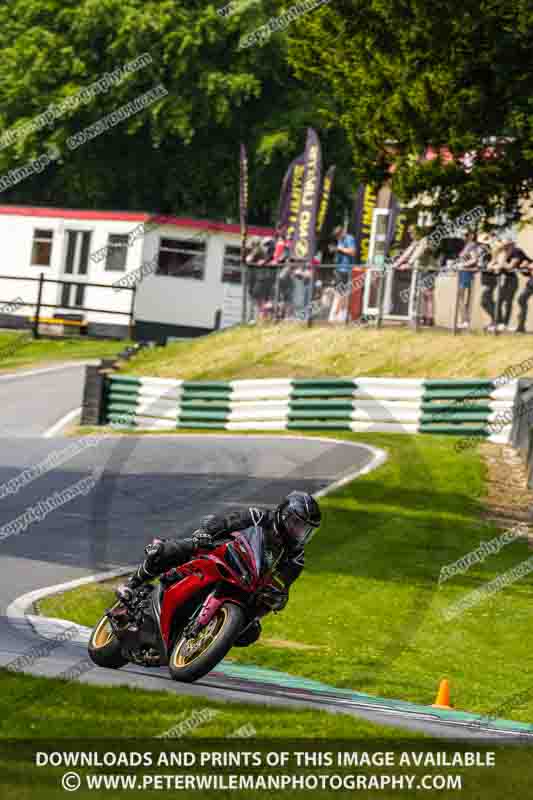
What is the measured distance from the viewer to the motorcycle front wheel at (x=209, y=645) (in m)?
8.45

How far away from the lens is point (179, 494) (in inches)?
735

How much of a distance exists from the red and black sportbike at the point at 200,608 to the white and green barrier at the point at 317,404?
14.5m

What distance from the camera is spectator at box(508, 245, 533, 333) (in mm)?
25359

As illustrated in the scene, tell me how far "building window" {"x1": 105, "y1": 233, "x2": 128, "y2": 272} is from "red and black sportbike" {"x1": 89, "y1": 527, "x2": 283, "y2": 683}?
3712 cm

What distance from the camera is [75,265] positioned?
4669cm

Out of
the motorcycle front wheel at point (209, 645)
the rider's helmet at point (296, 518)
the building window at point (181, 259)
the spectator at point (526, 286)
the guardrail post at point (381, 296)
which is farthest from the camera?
the building window at point (181, 259)

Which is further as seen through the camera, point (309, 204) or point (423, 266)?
point (309, 204)

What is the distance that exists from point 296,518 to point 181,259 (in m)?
37.7

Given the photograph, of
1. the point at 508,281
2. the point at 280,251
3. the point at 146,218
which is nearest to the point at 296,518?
the point at 508,281

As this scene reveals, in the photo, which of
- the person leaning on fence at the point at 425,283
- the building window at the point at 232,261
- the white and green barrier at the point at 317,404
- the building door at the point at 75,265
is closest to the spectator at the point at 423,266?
the person leaning on fence at the point at 425,283

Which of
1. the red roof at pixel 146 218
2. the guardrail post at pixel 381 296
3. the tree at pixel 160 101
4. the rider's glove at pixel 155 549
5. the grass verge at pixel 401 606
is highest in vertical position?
the tree at pixel 160 101

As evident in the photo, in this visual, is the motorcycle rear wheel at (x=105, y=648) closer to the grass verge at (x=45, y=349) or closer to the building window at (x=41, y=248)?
the grass verge at (x=45, y=349)

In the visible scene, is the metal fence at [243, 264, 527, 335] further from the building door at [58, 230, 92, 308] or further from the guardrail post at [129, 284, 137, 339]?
the building door at [58, 230, 92, 308]

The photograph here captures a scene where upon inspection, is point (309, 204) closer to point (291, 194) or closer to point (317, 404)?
point (291, 194)
